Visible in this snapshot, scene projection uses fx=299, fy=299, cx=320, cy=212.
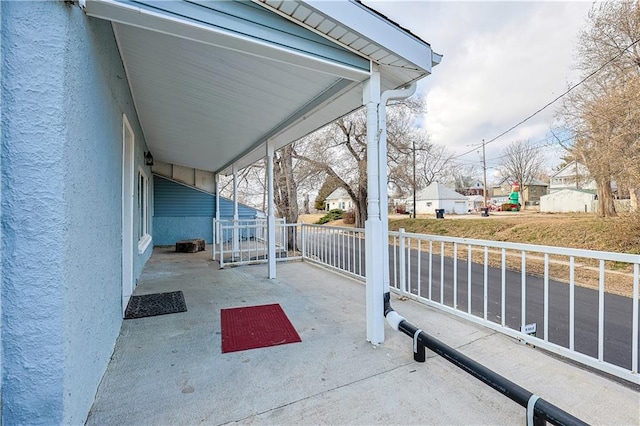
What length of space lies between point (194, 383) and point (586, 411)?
7.95 ft

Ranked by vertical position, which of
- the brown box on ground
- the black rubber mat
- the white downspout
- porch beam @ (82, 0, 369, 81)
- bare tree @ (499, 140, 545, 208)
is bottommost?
the black rubber mat

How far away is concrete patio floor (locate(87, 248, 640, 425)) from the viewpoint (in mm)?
1726

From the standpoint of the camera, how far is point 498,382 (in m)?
1.69

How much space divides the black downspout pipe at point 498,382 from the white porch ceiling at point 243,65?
224 centimetres

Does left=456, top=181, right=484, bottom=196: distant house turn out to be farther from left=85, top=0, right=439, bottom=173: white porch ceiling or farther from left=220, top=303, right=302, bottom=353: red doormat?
left=220, top=303, right=302, bottom=353: red doormat

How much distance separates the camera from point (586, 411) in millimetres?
1729

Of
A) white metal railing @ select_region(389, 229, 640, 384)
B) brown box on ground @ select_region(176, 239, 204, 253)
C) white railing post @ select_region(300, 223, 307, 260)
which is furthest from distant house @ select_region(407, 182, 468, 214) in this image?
brown box on ground @ select_region(176, 239, 204, 253)

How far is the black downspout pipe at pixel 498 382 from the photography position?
1.38 meters

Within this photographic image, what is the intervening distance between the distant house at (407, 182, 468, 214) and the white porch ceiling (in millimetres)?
25374

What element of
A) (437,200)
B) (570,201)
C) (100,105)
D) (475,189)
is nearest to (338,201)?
(437,200)

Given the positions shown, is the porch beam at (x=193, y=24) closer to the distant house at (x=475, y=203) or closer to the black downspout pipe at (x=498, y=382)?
the black downspout pipe at (x=498, y=382)

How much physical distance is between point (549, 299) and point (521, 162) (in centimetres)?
3324

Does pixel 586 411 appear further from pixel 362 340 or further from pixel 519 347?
pixel 362 340

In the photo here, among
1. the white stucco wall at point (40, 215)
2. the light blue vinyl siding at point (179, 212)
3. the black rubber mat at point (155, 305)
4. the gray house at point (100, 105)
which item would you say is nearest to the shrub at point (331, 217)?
the light blue vinyl siding at point (179, 212)
